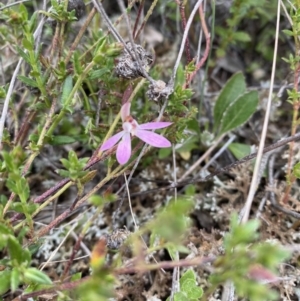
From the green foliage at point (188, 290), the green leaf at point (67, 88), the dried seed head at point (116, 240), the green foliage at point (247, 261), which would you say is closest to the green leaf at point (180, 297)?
the green foliage at point (188, 290)

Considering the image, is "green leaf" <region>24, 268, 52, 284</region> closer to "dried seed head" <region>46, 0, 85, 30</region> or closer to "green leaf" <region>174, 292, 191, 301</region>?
"green leaf" <region>174, 292, 191, 301</region>

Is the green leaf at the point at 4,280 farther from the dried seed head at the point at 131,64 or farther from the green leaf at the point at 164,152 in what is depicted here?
the green leaf at the point at 164,152

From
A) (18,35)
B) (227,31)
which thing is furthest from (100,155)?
(227,31)

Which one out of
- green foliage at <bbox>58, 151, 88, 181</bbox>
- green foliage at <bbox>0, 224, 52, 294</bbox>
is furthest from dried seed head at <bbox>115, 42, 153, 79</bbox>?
green foliage at <bbox>0, 224, 52, 294</bbox>

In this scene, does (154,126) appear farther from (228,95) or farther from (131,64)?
(228,95)

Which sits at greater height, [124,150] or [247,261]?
[124,150]

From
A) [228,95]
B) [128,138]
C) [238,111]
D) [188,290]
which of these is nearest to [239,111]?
[238,111]
